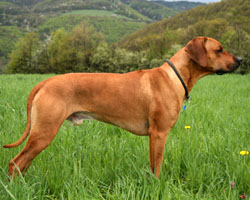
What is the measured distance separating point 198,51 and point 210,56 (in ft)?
0.88

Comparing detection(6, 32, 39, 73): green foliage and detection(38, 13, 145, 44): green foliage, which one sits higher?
detection(6, 32, 39, 73): green foliage

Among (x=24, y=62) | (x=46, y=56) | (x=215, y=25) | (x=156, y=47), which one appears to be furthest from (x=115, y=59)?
(x=215, y=25)

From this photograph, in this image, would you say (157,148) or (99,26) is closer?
(157,148)

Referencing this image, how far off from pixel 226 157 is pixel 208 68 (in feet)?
4.10

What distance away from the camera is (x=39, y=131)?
2438 millimetres

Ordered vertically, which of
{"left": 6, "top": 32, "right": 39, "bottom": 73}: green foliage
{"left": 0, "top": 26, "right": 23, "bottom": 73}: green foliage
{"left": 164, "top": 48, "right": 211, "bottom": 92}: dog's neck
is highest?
{"left": 164, "top": 48, "right": 211, "bottom": 92}: dog's neck

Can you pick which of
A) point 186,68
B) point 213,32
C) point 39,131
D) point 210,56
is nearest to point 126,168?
point 39,131

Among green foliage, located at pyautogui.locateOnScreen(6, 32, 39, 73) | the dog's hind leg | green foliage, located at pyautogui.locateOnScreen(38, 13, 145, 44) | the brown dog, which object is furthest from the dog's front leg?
green foliage, located at pyautogui.locateOnScreen(38, 13, 145, 44)

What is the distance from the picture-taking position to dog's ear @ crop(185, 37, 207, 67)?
113 inches

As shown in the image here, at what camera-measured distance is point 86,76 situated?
2.79m

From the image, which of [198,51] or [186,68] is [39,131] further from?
[198,51]

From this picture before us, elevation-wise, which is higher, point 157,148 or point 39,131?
point 39,131

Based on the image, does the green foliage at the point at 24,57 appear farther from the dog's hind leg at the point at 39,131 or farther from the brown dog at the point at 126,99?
the dog's hind leg at the point at 39,131

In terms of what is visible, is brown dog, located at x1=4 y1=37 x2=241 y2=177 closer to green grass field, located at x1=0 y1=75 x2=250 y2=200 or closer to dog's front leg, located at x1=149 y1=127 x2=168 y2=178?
dog's front leg, located at x1=149 y1=127 x2=168 y2=178
